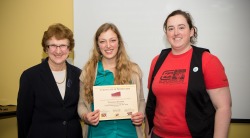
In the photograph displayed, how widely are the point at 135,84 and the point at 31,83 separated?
1050mm

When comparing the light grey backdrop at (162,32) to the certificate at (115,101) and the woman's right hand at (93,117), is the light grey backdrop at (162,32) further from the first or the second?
the woman's right hand at (93,117)

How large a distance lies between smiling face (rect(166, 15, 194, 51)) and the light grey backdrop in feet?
4.29

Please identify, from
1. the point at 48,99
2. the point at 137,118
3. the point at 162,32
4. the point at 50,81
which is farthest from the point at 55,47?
the point at 162,32

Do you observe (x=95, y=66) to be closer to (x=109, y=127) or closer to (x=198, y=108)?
(x=109, y=127)

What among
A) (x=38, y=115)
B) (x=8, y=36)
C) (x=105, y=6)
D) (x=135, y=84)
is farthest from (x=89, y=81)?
(x=8, y=36)

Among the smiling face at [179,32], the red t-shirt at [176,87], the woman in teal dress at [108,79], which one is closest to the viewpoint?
the red t-shirt at [176,87]

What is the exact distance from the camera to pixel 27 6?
3801mm

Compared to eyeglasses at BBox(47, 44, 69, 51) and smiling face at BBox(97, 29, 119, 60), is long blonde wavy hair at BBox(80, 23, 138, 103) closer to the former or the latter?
smiling face at BBox(97, 29, 119, 60)

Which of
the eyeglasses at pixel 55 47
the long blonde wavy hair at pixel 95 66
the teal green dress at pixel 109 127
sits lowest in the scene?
the teal green dress at pixel 109 127

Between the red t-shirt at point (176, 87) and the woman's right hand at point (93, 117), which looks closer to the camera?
the red t-shirt at point (176, 87)

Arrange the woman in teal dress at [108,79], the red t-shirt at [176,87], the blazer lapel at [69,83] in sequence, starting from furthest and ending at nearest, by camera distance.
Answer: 1. the blazer lapel at [69,83]
2. the woman in teal dress at [108,79]
3. the red t-shirt at [176,87]

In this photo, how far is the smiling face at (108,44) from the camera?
234 cm

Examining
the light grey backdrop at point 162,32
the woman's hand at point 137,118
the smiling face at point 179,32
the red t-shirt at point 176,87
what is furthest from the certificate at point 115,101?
the light grey backdrop at point 162,32

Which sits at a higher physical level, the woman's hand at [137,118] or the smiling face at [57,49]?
the smiling face at [57,49]
